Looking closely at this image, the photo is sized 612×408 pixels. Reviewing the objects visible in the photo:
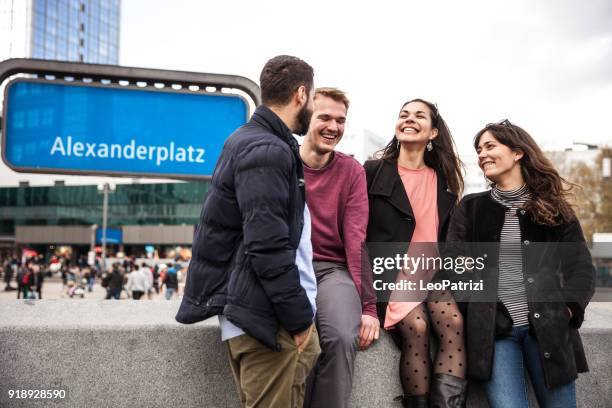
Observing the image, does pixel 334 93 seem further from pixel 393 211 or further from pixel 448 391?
pixel 448 391

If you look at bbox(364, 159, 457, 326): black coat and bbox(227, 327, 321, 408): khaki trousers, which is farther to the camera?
bbox(364, 159, 457, 326): black coat

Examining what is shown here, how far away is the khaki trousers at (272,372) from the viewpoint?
189cm

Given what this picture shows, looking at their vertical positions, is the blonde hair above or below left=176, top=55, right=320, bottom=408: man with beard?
above

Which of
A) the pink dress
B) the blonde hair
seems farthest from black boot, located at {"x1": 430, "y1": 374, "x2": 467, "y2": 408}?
the blonde hair

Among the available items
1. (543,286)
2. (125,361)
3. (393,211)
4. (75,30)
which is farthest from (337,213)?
(75,30)

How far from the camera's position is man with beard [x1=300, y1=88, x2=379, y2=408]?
232cm

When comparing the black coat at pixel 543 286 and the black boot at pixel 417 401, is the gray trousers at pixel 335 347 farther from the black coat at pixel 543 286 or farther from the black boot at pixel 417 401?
the black coat at pixel 543 286

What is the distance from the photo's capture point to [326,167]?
279 centimetres

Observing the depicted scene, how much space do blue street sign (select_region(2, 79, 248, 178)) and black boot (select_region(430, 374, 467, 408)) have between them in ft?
5.38

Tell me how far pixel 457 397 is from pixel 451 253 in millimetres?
721

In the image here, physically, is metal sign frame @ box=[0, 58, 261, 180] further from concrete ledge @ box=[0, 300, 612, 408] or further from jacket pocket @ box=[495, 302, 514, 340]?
jacket pocket @ box=[495, 302, 514, 340]

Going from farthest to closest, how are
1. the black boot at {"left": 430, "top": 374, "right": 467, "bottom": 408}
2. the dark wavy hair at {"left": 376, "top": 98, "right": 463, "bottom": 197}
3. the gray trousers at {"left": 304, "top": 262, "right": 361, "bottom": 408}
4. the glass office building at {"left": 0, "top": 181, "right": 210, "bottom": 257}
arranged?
the glass office building at {"left": 0, "top": 181, "right": 210, "bottom": 257} → the dark wavy hair at {"left": 376, "top": 98, "right": 463, "bottom": 197} → the black boot at {"left": 430, "top": 374, "right": 467, "bottom": 408} → the gray trousers at {"left": 304, "top": 262, "right": 361, "bottom": 408}

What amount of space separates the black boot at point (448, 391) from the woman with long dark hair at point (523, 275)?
0.32ft

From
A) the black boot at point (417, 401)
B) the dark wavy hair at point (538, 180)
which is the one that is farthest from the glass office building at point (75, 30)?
the black boot at point (417, 401)
